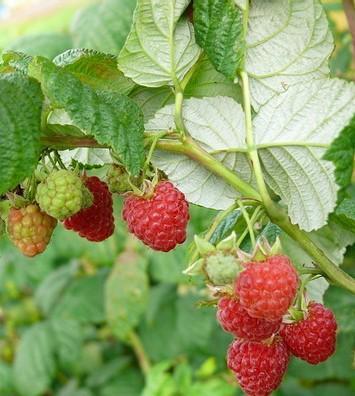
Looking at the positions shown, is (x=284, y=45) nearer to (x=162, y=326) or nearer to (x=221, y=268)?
(x=221, y=268)

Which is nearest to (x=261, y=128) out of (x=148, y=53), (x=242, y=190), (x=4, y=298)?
(x=242, y=190)

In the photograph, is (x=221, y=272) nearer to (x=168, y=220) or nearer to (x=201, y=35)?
(x=168, y=220)

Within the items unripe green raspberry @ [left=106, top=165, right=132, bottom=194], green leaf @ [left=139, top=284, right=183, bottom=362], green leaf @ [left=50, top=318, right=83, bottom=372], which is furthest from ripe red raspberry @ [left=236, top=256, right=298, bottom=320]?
green leaf @ [left=50, top=318, right=83, bottom=372]

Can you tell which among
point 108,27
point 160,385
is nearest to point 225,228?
point 108,27

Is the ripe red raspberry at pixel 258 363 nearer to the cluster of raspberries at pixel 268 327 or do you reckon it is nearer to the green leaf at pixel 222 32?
the cluster of raspberries at pixel 268 327

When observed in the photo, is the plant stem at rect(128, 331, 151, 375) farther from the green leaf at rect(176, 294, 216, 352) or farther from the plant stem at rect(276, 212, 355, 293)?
the plant stem at rect(276, 212, 355, 293)

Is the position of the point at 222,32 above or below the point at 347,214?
above
